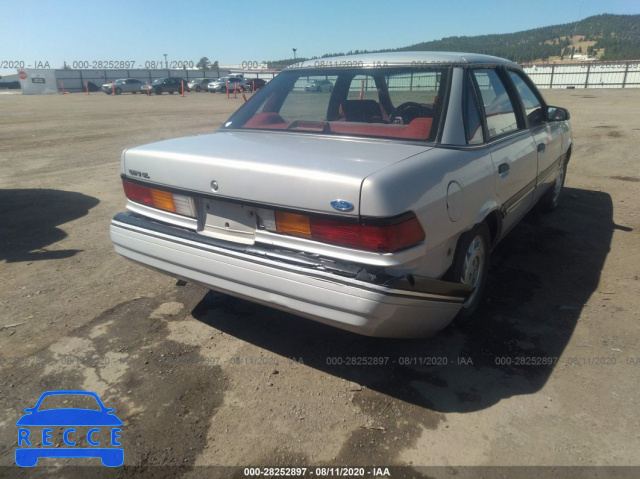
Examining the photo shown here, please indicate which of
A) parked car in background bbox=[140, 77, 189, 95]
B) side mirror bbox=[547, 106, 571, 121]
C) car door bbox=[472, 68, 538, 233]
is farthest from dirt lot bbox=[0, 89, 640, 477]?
parked car in background bbox=[140, 77, 189, 95]

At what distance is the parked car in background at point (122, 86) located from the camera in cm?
3947

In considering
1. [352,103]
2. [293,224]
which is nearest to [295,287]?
[293,224]

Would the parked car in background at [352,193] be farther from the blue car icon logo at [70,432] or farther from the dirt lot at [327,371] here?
the blue car icon logo at [70,432]

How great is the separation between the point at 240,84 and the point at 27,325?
3959 centimetres

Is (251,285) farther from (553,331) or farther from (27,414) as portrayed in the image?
(553,331)

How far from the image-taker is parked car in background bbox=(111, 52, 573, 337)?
2188 mm

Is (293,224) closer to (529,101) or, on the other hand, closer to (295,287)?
(295,287)

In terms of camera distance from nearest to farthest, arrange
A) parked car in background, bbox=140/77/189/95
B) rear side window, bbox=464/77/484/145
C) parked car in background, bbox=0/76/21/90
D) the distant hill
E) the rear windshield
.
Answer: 1. rear side window, bbox=464/77/484/145
2. the rear windshield
3. parked car in background, bbox=140/77/189/95
4. parked car in background, bbox=0/76/21/90
5. the distant hill

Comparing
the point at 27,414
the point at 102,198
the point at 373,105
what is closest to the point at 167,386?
the point at 27,414

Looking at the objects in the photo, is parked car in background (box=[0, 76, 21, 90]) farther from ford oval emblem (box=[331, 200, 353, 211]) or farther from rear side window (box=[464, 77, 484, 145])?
ford oval emblem (box=[331, 200, 353, 211])

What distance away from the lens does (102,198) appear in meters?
6.19

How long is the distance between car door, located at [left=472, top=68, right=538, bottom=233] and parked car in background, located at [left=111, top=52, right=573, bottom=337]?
0.02m

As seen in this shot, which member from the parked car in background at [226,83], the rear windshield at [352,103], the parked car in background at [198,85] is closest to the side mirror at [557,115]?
the rear windshield at [352,103]

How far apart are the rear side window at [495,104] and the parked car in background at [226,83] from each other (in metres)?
38.5
